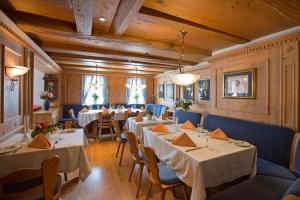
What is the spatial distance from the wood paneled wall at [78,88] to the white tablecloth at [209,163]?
18.1 ft

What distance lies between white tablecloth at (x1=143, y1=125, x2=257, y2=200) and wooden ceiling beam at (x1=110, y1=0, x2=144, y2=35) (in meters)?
1.62

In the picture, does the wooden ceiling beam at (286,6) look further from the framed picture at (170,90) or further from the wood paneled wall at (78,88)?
the wood paneled wall at (78,88)

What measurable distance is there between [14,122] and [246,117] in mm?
3961

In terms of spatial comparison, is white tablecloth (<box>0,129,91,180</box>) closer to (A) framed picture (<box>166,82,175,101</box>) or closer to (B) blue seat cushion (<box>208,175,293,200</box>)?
(B) blue seat cushion (<box>208,175,293,200</box>)

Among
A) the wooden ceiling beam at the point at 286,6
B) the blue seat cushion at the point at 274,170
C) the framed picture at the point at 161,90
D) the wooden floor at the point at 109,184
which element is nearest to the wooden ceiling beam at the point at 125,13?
the wooden ceiling beam at the point at 286,6

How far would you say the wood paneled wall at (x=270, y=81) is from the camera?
7.78 ft

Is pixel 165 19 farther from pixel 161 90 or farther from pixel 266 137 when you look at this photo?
pixel 161 90

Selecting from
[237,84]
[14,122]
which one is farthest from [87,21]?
[237,84]

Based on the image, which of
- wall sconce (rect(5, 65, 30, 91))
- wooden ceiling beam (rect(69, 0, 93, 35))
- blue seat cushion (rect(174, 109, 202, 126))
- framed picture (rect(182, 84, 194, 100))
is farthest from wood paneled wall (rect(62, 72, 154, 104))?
wooden ceiling beam (rect(69, 0, 93, 35))

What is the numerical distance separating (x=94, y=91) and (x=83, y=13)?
5.51 metres

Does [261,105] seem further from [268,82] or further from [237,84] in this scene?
[237,84]

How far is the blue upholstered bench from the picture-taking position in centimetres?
206

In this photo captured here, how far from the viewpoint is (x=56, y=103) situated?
5703 mm

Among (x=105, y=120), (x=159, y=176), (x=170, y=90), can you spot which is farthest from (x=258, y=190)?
(x=170, y=90)
